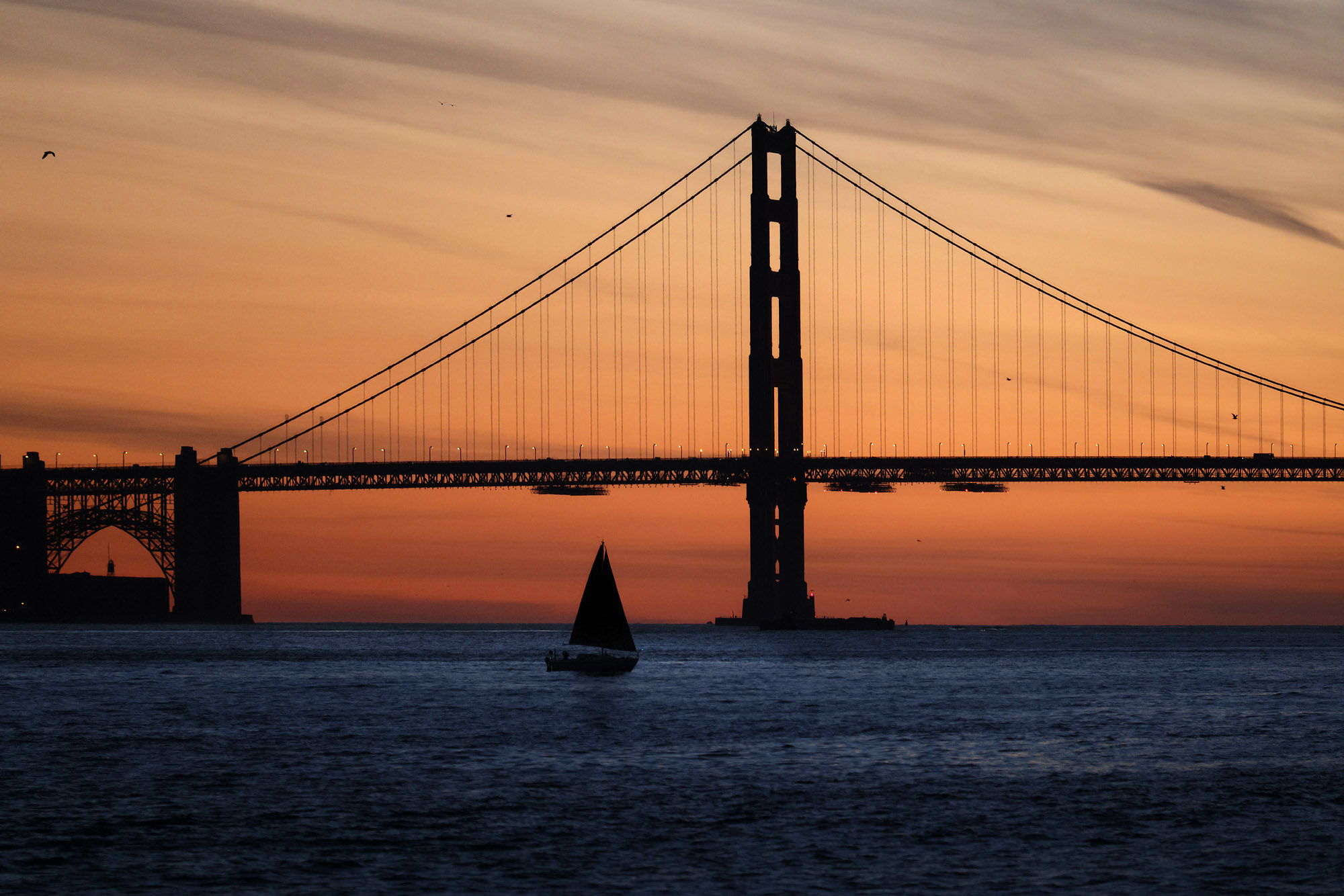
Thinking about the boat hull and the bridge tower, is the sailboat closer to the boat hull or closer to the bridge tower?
the boat hull

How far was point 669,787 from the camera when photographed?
37.1 m

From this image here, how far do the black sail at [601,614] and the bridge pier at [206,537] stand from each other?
2531 inches

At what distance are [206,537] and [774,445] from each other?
46405 millimetres

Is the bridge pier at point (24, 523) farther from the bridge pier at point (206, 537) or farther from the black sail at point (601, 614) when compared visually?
the black sail at point (601, 614)

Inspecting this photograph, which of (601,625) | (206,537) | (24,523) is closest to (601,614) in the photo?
(601,625)

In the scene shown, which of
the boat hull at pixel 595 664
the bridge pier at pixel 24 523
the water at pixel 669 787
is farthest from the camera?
the bridge pier at pixel 24 523

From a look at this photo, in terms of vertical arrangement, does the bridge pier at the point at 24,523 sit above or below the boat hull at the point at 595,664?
above

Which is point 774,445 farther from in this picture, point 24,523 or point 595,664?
point 24,523

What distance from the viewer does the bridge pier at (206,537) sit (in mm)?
130500

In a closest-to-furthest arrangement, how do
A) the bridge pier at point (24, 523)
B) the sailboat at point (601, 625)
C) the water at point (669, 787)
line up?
1. the water at point (669, 787)
2. the sailboat at point (601, 625)
3. the bridge pier at point (24, 523)

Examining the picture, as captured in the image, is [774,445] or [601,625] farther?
[774,445]

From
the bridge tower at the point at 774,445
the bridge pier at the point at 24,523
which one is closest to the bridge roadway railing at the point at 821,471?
the bridge tower at the point at 774,445

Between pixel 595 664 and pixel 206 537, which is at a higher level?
pixel 206 537

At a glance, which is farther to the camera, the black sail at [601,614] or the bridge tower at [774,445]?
the bridge tower at [774,445]
